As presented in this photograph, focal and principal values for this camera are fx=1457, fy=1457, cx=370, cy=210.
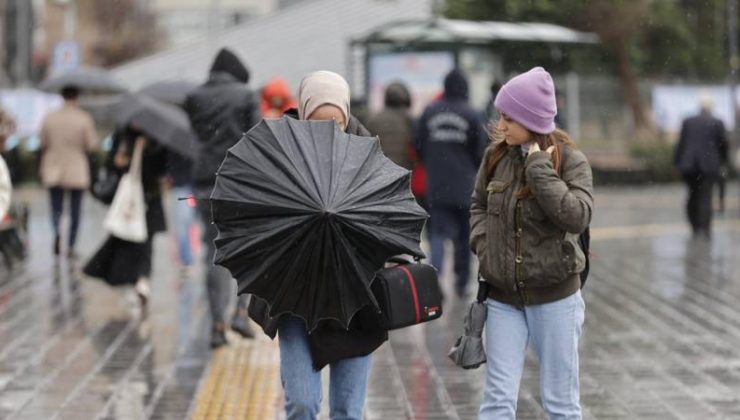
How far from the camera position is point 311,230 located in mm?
4930

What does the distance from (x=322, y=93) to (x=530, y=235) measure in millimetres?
964

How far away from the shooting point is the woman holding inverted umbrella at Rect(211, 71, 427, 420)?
496 cm

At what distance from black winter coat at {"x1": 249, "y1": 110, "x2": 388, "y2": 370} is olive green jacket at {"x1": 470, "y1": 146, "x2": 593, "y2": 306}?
0.56 metres

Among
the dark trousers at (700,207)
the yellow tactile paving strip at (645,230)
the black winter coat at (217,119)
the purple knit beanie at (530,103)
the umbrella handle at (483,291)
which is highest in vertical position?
the purple knit beanie at (530,103)

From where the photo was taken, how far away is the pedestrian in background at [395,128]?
12.4 meters

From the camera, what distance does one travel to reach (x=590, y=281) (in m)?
13.3

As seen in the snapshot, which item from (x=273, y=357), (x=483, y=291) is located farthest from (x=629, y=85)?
(x=483, y=291)

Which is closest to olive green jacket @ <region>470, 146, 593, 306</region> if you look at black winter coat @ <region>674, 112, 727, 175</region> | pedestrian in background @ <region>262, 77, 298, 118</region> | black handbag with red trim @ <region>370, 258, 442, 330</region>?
black handbag with red trim @ <region>370, 258, 442, 330</region>

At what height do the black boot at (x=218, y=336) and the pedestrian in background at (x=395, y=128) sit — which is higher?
the pedestrian in background at (x=395, y=128)

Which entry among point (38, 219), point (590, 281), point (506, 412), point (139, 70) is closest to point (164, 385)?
point (506, 412)

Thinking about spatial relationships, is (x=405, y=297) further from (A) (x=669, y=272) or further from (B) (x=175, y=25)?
(B) (x=175, y=25)

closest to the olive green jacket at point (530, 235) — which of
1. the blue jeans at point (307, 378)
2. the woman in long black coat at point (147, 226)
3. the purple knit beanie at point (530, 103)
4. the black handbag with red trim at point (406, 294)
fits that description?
the purple knit beanie at point (530, 103)

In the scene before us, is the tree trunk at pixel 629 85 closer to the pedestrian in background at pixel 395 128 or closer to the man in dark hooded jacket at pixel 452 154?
the pedestrian in background at pixel 395 128

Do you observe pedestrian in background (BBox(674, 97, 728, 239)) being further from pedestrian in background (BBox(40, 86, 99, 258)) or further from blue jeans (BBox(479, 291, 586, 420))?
blue jeans (BBox(479, 291, 586, 420))
